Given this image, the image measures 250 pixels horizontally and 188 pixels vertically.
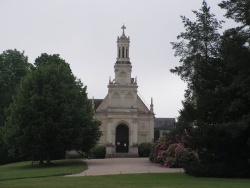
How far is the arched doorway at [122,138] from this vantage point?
209ft

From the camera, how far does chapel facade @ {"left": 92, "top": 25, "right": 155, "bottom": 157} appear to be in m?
63.1

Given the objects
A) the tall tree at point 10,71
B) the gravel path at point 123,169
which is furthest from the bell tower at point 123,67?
the gravel path at point 123,169

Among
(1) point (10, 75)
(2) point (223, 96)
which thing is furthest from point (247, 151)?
(1) point (10, 75)

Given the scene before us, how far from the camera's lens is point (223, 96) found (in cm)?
2636

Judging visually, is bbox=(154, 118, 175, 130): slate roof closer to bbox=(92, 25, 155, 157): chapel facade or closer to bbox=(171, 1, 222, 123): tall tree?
bbox=(92, 25, 155, 157): chapel facade

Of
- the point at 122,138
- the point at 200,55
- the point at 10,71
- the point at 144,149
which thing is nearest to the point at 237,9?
the point at 200,55

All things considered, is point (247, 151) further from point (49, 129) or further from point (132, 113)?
point (132, 113)

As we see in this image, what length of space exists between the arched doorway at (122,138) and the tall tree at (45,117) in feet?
70.3

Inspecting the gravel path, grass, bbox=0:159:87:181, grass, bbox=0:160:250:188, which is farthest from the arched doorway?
grass, bbox=0:160:250:188

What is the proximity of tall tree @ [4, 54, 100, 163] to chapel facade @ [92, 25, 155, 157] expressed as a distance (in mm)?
20410

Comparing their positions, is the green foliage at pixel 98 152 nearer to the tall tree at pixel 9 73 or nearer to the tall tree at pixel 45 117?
the tall tree at pixel 9 73

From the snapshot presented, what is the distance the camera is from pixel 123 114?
6344 cm

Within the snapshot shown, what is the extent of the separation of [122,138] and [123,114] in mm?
3780

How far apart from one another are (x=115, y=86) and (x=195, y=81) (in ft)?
122
